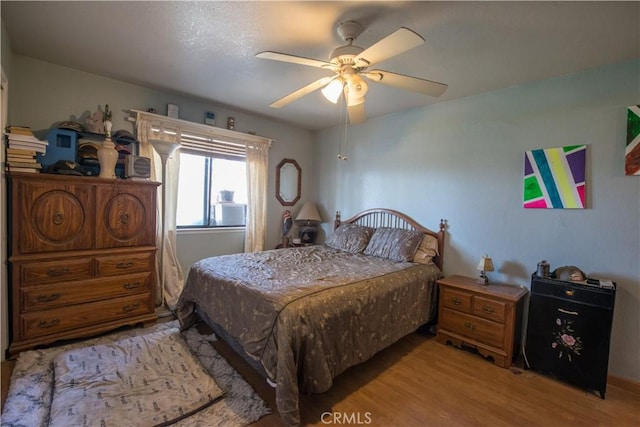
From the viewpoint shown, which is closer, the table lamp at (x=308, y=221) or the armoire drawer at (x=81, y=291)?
the armoire drawer at (x=81, y=291)

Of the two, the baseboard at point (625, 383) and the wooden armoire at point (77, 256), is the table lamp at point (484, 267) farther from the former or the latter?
the wooden armoire at point (77, 256)

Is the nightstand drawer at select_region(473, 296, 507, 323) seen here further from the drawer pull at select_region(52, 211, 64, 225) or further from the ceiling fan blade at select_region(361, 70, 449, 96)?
the drawer pull at select_region(52, 211, 64, 225)

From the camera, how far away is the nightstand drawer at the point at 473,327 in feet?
7.96

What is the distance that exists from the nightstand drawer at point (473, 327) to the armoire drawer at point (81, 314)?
2.87 m

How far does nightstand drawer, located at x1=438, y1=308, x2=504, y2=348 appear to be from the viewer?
2.43 m

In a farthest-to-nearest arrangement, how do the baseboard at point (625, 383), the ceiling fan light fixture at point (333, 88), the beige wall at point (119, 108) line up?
the beige wall at point (119, 108) < the baseboard at point (625, 383) < the ceiling fan light fixture at point (333, 88)

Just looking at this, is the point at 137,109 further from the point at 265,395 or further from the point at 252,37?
the point at 265,395

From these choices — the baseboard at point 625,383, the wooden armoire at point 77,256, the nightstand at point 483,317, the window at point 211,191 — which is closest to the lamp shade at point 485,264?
the nightstand at point 483,317

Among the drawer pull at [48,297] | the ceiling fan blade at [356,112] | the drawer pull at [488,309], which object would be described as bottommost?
the drawer pull at [48,297]

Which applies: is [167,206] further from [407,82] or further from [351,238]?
[407,82]

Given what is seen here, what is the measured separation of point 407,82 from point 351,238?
213 cm

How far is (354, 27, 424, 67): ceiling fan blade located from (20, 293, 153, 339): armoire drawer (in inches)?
112

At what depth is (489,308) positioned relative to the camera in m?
2.47

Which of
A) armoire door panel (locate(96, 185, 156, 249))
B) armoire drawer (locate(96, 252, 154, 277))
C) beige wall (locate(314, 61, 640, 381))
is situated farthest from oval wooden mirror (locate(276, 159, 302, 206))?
armoire drawer (locate(96, 252, 154, 277))
